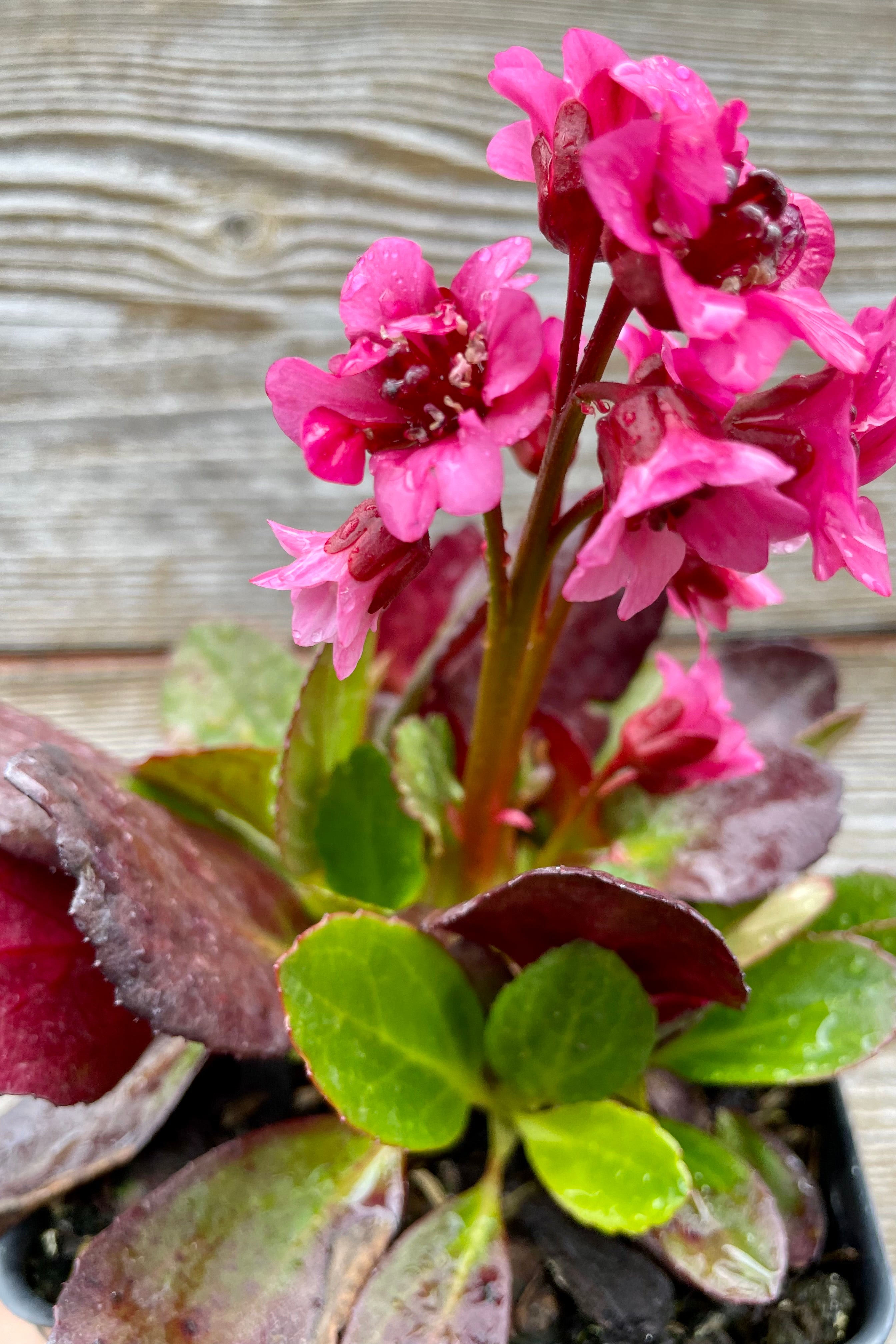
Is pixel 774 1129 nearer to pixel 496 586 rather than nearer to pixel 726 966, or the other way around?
pixel 726 966

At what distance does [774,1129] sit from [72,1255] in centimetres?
35

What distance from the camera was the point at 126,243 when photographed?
96 cm

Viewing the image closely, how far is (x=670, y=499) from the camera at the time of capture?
257 millimetres

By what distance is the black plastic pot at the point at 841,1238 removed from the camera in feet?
1.34

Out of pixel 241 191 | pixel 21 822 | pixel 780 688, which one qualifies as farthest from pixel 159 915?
pixel 241 191

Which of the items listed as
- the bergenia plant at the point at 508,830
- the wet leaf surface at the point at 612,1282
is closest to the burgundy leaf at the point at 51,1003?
the bergenia plant at the point at 508,830

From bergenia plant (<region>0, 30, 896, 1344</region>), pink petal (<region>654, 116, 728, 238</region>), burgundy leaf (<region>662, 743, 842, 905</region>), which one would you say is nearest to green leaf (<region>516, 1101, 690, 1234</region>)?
bergenia plant (<region>0, 30, 896, 1344</region>)

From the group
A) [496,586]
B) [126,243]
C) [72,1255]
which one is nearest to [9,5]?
[126,243]

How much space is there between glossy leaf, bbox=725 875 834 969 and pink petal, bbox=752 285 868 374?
0.26 meters

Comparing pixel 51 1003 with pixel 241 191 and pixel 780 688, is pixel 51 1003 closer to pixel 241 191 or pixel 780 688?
pixel 780 688

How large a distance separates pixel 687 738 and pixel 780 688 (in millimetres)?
177

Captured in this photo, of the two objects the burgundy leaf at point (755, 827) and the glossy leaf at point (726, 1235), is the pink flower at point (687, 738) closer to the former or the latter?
the burgundy leaf at point (755, 827)

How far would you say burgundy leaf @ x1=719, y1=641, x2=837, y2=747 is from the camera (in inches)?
23.2

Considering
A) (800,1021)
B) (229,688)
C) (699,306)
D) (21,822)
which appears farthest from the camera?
(229,688)
